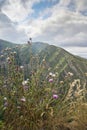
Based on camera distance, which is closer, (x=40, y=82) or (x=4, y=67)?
(x=40, y=82)

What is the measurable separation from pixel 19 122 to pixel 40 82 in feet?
3.89

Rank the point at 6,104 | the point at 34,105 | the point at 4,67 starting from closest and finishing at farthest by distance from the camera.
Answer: the point at 6,104 < the point at 34,105 < the point at 4,67

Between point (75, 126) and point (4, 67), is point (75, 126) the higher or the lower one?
the lower one

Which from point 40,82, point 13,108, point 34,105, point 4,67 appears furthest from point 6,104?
point 4,67

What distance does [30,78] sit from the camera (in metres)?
6.70

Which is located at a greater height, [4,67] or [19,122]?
[4,67]

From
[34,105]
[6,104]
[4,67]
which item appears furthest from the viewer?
[4,67]

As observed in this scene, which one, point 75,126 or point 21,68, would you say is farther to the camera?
point 21,68

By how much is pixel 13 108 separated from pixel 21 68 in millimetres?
1133

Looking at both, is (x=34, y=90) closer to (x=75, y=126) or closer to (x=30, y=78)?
(x=30, y=78)

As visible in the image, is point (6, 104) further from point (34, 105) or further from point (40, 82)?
point (40, 82)

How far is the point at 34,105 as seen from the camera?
19.7 ft

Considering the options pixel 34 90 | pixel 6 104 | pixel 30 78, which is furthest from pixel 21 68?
pixel 6 104

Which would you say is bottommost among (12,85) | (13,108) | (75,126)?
(75,126)
